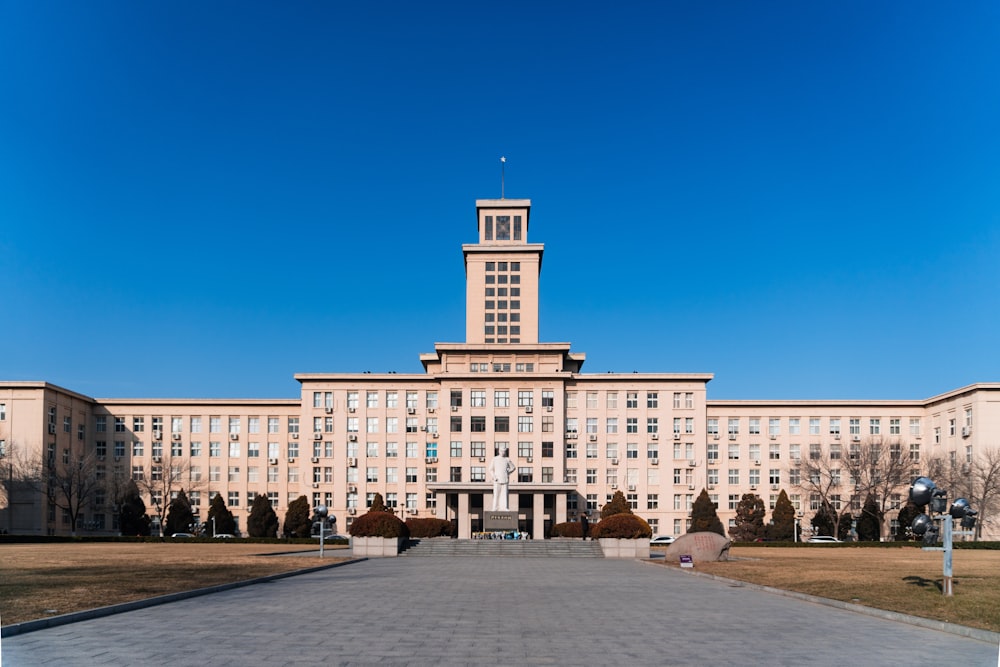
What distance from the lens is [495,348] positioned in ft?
246

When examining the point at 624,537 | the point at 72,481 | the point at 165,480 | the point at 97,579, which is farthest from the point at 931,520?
the point at 165,480

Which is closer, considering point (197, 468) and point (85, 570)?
point (85, 570)

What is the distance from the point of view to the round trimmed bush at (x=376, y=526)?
42.4 m

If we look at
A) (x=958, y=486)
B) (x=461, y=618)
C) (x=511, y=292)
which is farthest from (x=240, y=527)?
(x=461, y=618)

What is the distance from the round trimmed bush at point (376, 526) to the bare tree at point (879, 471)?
142 feet

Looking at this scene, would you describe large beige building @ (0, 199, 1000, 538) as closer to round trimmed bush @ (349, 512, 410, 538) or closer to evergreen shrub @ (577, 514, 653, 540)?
evergreen shrub @ (577, 514, 653, 540)

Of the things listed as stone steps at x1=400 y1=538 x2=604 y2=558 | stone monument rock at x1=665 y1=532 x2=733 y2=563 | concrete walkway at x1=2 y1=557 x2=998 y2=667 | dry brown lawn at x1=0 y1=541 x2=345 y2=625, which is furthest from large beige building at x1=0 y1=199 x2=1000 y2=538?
concrete walkway at x1=2 y1=557 x2=998 y2=667

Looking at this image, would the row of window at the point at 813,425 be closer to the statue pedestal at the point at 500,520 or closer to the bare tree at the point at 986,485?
the bare tree at the point at 986,485

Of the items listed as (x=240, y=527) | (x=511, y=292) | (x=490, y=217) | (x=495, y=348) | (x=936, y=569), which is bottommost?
(x=240, y=527)

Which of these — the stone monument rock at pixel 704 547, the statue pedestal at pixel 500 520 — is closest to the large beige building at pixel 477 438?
the statue pedestal at pixel 500 520

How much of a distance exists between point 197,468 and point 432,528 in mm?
33039

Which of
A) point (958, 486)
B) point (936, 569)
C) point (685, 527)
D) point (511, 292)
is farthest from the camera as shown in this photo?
point (511, 292)

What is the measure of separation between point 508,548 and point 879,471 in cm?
3866

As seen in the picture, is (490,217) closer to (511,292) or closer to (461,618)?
(511,292)
